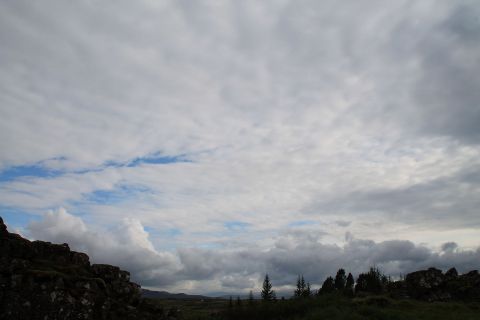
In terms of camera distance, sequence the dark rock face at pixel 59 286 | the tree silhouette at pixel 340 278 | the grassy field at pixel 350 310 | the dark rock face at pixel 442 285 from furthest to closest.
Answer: the tree silhouette at pixel 340 278 < the dark rock face at pixel 442 285 < the grassy field at pixel 350 310 < the dark rock face at pixel 59 286

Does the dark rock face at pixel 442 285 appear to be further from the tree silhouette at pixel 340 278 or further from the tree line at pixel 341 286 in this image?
the tree silhouette at pixel 340 278

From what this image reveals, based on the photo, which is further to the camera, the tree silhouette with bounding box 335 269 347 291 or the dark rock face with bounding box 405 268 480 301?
the tree silhouette with bounding box 335 269 347 291

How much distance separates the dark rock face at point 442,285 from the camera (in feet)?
315

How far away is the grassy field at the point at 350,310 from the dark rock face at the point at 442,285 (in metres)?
9.30

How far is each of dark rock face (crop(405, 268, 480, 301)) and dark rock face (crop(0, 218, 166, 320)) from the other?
6577 cm

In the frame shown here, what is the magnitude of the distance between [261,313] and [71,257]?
37.1 metres

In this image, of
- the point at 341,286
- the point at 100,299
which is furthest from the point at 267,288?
the point at 100,299

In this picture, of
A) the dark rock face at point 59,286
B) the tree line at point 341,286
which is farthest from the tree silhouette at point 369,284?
the dark rock face at point 59,286

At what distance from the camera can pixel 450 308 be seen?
272 feet

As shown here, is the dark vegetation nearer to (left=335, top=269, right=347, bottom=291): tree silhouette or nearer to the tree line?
the tree line

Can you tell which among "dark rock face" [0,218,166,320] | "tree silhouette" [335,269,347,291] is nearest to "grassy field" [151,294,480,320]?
"dark rock face" [0,218,166,320]

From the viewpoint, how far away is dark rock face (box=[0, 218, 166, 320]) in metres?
49.3

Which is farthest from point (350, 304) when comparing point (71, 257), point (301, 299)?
point (71, 257)

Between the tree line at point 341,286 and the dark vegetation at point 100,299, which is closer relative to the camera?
the dark vegetation at point 100,299
